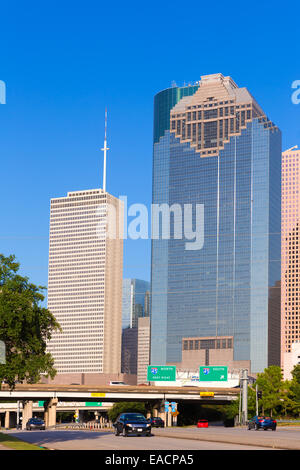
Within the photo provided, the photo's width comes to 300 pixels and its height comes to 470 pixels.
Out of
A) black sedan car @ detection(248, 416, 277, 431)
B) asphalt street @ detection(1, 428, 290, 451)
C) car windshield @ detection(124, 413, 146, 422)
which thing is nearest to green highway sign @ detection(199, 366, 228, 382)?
black sedan car @ detection(248, 416, 277, 431)

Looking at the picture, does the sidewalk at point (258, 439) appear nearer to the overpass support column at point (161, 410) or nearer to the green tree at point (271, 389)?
the green tree at point (271, 389)

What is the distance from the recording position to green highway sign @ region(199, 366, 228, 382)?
6097 inches

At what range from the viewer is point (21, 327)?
44.7m

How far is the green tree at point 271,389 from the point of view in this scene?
5354 inches

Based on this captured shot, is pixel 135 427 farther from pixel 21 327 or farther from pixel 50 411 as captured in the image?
pixel 50 411

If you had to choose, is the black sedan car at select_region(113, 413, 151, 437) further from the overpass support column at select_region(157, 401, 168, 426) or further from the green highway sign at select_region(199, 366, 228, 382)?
the overpass support column at select_region(157, 401, 168, 426)

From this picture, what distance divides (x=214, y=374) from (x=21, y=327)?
378 feet

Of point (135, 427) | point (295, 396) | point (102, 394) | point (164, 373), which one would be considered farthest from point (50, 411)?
point (135, 427)

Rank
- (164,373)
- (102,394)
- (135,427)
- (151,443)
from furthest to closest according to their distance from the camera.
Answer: (164,373), (102,394), (135,427), (151,443)

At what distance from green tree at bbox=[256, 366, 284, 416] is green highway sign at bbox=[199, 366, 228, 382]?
1490cm
